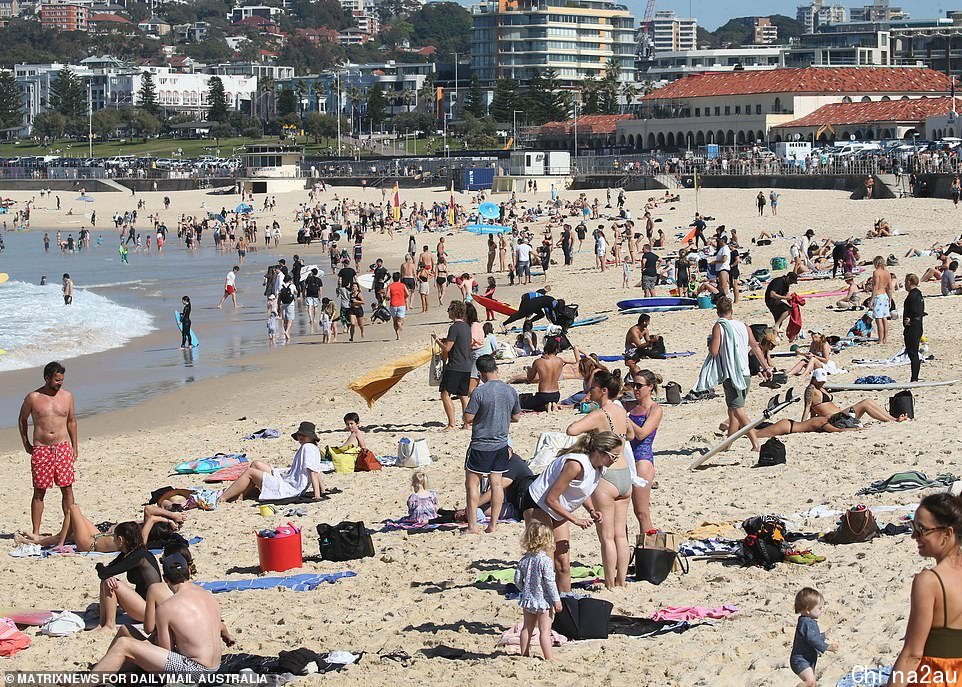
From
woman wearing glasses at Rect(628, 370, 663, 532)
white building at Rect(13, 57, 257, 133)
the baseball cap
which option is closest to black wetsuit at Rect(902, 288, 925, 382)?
woman wearing glasses at Rect(628, 370, 663, 532)

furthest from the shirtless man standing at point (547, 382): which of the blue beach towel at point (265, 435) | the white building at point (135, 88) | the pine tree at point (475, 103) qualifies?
the white building at point (135, 88)

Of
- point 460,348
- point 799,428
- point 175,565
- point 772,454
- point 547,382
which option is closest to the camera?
point 175,565

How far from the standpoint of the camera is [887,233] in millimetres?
30422

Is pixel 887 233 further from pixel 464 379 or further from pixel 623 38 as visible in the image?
pixel 623 38

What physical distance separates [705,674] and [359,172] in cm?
7674

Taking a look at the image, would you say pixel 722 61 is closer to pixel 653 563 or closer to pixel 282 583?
pixel 282 583

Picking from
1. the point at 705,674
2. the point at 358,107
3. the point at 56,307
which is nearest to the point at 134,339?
the point at 56,307

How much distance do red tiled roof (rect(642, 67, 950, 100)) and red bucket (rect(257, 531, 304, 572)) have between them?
7073cm

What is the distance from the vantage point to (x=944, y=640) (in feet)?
13.2

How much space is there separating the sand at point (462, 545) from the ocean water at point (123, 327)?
5.85 ft

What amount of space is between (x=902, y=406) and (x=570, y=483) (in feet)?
16.5

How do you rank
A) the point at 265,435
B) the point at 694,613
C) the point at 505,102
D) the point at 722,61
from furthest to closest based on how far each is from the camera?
the point at 722,61 → the point at 505,102 → the point at 265,435 → the point at 694,613

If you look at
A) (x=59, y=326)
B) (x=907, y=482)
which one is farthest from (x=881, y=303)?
(x=59, y=326)

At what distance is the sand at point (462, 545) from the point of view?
641 centimetres
